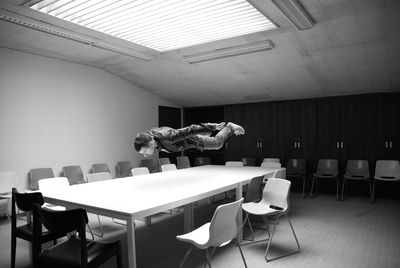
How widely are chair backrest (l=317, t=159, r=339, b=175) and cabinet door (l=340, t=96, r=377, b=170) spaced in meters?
0.28

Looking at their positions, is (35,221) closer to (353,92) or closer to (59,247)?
(59,247)

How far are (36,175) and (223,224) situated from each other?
431cm

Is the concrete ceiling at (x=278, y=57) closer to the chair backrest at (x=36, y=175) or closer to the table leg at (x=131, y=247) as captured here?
the chair backrest at (x=36, y=175)

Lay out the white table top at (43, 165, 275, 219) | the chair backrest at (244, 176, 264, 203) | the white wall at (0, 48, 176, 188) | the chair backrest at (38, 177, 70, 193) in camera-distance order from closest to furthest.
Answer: the white table top at (43, 165, 275, 219)
the chair backrest at (38, 177, 70, 193)
the chair backrest at (244, 176, 264, 203)
the white wall at (0, 48, 176, 188)

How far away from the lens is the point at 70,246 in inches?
97.3

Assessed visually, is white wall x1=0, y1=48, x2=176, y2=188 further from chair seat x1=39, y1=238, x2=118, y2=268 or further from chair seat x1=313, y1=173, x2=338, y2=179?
chair seat x1=313, y1=173, x2=338, y2=179

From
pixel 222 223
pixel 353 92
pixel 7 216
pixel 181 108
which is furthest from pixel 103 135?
pixel 353 92

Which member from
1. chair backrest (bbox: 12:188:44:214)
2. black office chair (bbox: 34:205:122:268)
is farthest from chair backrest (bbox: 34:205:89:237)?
chair backrest (bbox: 12:188:44:214)

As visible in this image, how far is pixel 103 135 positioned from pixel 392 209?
601 cm

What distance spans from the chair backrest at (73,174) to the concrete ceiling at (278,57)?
7.09ft

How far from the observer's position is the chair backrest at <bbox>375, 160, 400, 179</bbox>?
20.3ft

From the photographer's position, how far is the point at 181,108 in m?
9.39

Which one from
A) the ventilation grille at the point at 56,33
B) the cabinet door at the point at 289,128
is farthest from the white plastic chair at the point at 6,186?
the cabinet door at the point at 289,128

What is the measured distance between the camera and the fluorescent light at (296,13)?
3514 mm
